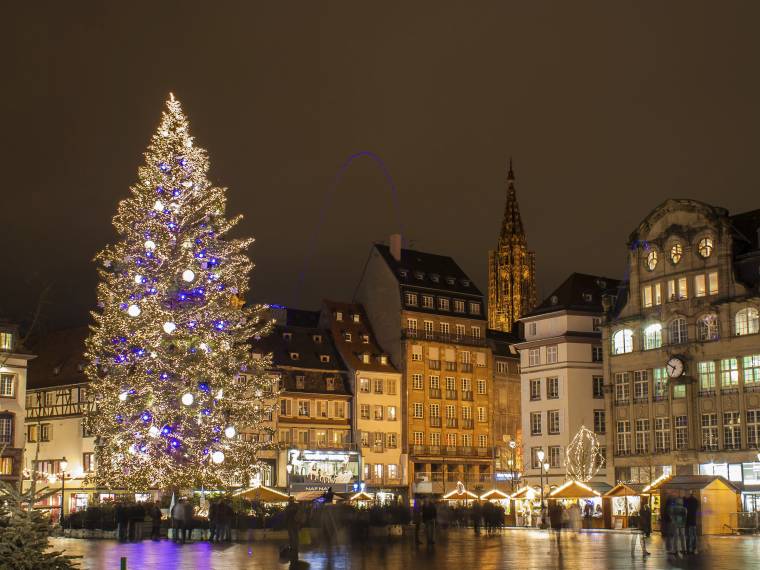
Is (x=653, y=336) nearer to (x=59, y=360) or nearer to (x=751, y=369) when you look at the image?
(x=751, y=369)

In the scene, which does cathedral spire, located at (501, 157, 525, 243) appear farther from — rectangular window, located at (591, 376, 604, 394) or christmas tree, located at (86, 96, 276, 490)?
christmas tree, located at (86, 96, 276, 490)

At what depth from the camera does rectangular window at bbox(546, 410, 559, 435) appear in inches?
3169

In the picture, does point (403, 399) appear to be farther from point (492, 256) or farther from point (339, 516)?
point (492, 256)

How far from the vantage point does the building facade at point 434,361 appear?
96625mm

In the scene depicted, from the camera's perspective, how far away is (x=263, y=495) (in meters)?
49.8

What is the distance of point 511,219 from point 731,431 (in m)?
118

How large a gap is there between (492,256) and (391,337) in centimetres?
8731

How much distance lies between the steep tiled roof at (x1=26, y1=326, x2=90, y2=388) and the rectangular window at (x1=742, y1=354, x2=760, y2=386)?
43.8 metres

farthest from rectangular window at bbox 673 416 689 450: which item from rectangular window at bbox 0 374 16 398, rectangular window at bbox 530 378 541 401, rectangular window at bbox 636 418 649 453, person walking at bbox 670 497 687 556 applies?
rectangular window at bbox 0 374 16 398

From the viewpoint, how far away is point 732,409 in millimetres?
66750

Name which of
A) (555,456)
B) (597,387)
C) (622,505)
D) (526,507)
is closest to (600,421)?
(597,387)

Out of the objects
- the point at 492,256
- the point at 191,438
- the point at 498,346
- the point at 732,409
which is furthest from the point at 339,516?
the point at 492,256

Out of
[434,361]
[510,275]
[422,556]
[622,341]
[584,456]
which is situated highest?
[510,275]

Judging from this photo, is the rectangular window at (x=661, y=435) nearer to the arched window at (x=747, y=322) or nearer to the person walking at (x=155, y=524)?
the arched window at (x=747, y=322)
